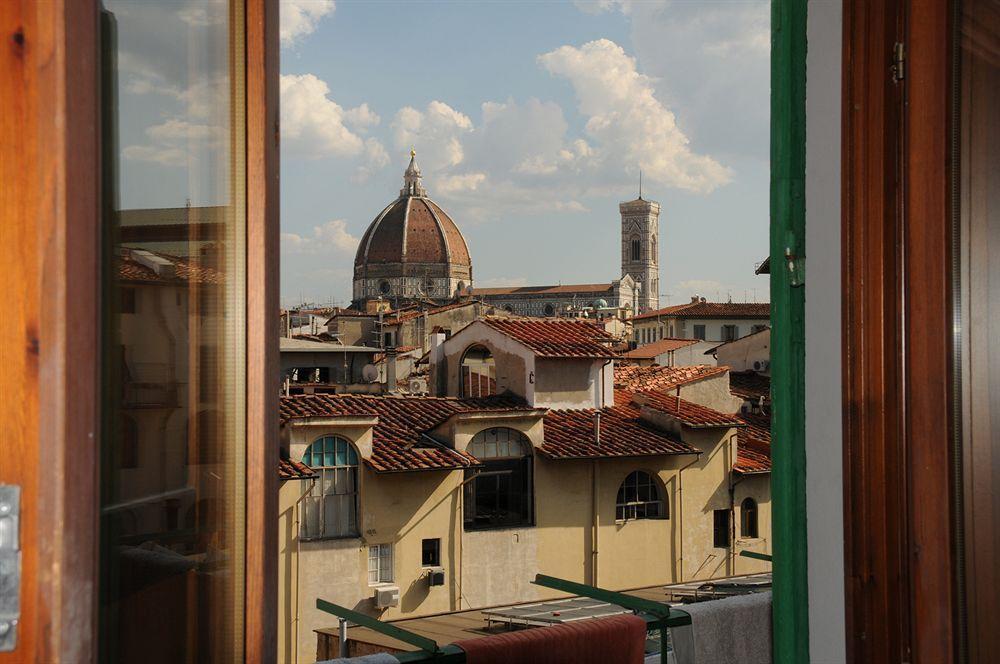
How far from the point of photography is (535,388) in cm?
938

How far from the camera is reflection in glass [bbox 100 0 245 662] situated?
2.33 ft

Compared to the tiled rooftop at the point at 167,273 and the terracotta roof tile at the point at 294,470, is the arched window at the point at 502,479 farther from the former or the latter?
the tiled rooftop at the point at 167,273

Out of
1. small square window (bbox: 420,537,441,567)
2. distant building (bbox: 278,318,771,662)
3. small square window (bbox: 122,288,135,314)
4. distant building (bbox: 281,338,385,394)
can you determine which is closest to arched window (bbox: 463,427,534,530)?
distant building (bbox: 278,318,771,662)

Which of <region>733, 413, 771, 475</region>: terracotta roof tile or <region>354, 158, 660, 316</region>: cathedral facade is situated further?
<region>354, 158, 660, 316</region>: cathedral facade

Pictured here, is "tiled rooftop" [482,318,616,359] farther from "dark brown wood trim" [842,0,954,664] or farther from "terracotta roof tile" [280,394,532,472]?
"dark brown wood trim" [842,0,954,664]

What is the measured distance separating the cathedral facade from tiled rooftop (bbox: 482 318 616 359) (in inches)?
1457

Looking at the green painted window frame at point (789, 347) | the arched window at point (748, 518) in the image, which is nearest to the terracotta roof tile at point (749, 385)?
the arched window at point (748, 518)

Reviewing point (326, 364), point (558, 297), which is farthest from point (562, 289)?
point (326, 364)

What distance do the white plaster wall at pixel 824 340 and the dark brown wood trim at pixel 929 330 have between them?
112 millimetres

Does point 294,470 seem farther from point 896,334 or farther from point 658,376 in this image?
point 896,334

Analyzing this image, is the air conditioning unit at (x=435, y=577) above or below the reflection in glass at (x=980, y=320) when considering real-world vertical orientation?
below

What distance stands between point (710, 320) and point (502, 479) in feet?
55.0

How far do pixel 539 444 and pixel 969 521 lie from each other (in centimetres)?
794

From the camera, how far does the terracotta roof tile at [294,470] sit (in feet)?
23.4
